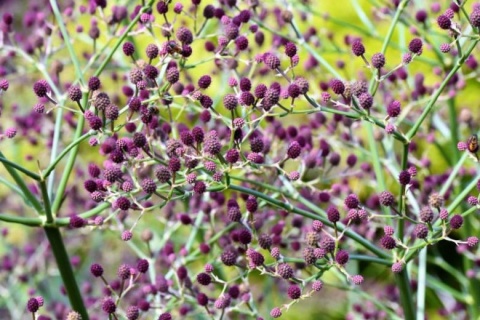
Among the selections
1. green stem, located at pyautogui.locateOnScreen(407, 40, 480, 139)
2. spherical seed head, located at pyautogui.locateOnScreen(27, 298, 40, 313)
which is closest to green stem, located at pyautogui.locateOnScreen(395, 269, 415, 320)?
green stem, located at pyautogui.locateOnScreen(407, 40, 480, 139)

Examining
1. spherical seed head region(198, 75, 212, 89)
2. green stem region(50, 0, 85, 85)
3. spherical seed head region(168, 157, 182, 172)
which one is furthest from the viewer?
green stem region(50, 0, 85, 85)

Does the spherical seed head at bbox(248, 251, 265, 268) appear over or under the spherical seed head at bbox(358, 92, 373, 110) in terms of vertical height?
under

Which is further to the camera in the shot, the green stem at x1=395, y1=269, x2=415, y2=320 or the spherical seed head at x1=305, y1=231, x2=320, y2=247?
the green stem at x1=395, y1=269, x2=415, y2=320

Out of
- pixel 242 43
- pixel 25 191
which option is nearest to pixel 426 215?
pixel 242 43

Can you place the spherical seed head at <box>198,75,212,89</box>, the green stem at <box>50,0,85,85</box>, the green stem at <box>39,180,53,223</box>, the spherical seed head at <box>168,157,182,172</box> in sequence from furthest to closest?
1. the green stem at <box>50,0,85,85</box>
2. the green stem at <box>39,180,53,223</box>
3. the spherical seed head at <box>198,75,212,89</box>
4. the spherical seed head at <box>168,157,182,172</box>

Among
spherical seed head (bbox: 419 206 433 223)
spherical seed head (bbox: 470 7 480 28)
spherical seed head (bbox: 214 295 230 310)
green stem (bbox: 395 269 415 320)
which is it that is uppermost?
spherical seed head (bbox: 470 7 480 28)

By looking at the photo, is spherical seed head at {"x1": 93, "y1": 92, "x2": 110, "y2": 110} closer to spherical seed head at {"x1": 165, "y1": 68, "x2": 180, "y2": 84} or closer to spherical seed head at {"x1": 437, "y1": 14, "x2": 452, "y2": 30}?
spherical seed head at {"x1": 165, "y1": 68, "x2": 180, "y2": 84}

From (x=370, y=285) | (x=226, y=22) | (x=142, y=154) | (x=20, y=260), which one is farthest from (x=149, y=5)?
(x=370, y=285)

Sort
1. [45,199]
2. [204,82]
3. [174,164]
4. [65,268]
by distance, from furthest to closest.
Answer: [65,268], [45,199], [204,82], [174,164]


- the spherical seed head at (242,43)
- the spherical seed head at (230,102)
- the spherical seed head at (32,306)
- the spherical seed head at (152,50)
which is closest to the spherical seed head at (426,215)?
the spherical seed head at (230,102)

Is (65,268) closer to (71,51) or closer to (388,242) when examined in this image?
(71,51)
